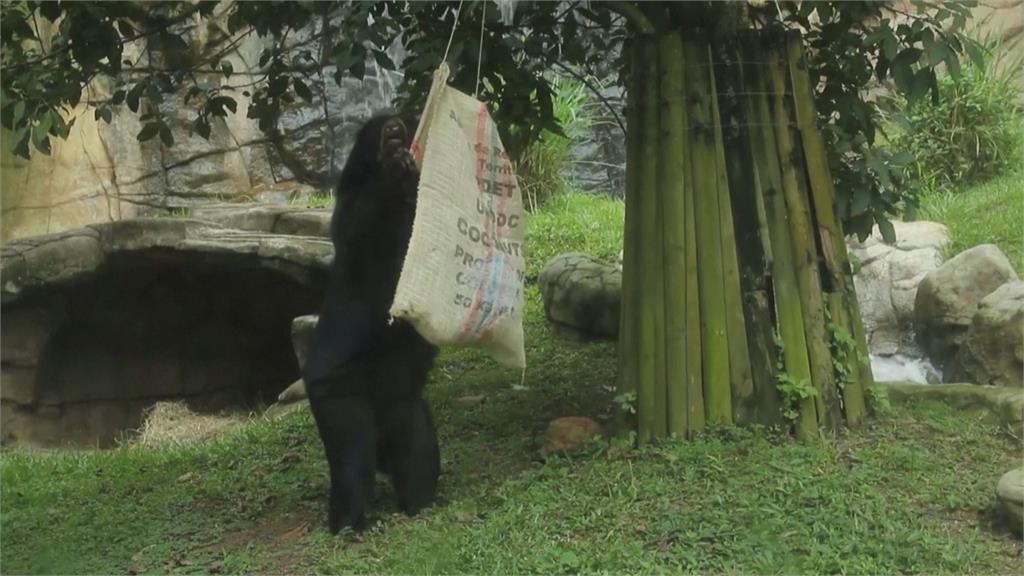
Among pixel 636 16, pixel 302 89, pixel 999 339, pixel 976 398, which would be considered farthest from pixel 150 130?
pixel 999 339

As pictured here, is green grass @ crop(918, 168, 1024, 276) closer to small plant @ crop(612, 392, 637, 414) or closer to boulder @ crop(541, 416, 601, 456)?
boulder @ crop(541, 416, 601, 456)

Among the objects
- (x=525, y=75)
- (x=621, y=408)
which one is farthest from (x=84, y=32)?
(x=621, y=408)

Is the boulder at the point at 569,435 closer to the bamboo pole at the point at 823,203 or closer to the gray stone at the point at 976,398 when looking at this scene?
the bamboo pole at the point at 823,203

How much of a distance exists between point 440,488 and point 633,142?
5.77 feet

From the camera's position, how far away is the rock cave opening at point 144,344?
30.3ft

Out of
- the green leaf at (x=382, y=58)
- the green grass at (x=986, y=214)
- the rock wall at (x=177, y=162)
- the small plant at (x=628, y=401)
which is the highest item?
the rock wall at (x=177, y=162)

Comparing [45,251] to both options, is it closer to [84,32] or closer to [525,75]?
[84,32]

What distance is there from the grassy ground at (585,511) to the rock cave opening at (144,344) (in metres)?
3.23

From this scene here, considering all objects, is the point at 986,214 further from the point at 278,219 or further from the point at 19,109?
the point at 19,109

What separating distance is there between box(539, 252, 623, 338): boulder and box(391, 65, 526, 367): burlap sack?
347 centimetres

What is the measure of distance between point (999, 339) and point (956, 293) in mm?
Result: 1234

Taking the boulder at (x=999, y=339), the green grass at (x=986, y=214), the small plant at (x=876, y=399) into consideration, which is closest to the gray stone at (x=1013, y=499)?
the small plant at (x=876, y=399)

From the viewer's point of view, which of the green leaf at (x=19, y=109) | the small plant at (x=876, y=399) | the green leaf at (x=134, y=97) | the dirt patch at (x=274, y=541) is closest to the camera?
the dirt patch at (x=274, y=541)

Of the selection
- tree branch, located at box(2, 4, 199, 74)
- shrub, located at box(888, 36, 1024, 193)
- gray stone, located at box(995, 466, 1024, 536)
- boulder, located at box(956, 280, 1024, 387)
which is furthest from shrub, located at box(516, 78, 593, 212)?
gray stone, located at box(995, 466, 1024, 536)
